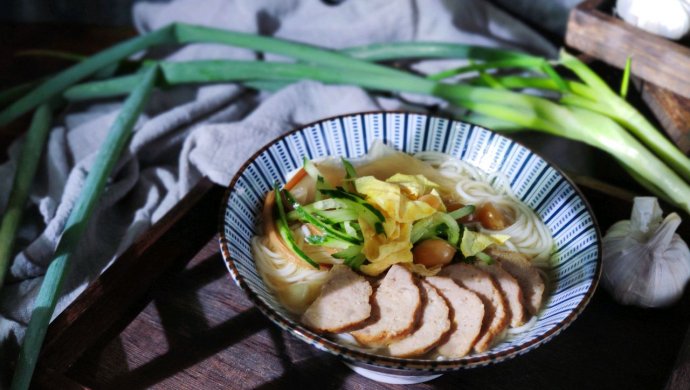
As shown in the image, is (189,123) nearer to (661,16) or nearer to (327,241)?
(327,241)

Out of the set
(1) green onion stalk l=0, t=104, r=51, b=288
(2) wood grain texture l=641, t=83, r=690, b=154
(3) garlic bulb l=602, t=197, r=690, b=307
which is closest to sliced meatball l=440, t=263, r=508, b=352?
(3) garlic bulb l=602, t=197, r=690, b=307

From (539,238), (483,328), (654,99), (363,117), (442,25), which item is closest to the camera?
(483,328)

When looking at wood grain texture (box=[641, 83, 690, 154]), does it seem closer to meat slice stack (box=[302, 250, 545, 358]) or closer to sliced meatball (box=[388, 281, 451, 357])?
meat slice stack (box=[302, 250, 545, 358])

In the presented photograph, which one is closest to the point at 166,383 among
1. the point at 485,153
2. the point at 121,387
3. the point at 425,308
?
the point at 121,387

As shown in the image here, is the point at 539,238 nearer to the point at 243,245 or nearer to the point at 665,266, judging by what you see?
the point at 665,266

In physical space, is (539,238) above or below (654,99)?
below

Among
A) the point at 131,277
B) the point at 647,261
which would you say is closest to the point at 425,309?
the point at 647,261

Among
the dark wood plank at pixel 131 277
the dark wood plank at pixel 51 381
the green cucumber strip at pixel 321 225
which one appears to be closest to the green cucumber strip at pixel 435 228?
the green cucumber strip at pixel 321 225
